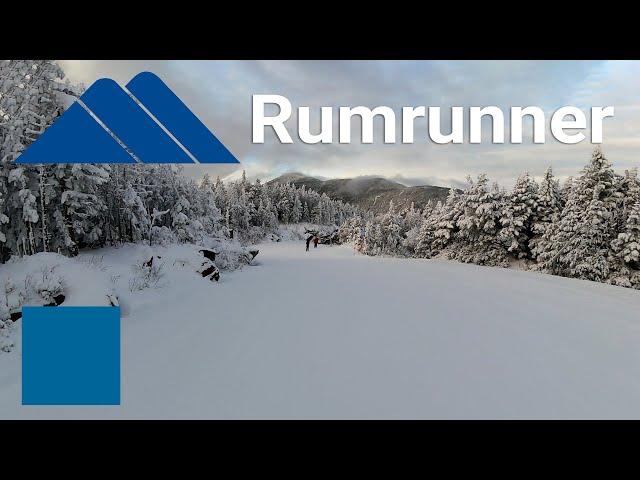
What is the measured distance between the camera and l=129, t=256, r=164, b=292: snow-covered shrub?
759cm

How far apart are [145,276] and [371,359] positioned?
6.79 metres

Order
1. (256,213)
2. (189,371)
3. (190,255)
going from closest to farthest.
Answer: (189,371) < (190,255) < (256,213)

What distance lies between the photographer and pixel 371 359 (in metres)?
4.08

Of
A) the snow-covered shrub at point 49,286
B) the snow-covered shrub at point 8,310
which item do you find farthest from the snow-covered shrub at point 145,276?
the snow-covered shrub at point 8,310

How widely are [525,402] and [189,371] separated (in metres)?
3.71

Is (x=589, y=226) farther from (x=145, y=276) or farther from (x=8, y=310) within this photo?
(x=8, y=310)

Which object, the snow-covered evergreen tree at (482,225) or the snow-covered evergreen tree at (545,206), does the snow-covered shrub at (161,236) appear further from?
the snow-covered evergreen tree at (545,206)

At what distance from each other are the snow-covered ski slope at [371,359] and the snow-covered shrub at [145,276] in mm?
575

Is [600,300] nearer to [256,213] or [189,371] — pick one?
[189,371]

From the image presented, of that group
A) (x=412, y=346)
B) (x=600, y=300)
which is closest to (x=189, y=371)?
(x=412, y=346)

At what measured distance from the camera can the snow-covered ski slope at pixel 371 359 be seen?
3.01 m

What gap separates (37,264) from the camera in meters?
6.19

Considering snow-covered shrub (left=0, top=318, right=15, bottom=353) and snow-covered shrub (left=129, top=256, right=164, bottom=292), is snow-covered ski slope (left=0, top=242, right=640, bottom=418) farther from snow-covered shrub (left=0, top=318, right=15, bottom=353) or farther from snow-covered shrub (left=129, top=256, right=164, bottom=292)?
snow-covered shrub (left=129, top=256, right=164, bottom=292)

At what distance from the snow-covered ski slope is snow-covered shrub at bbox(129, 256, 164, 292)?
0.58 m
